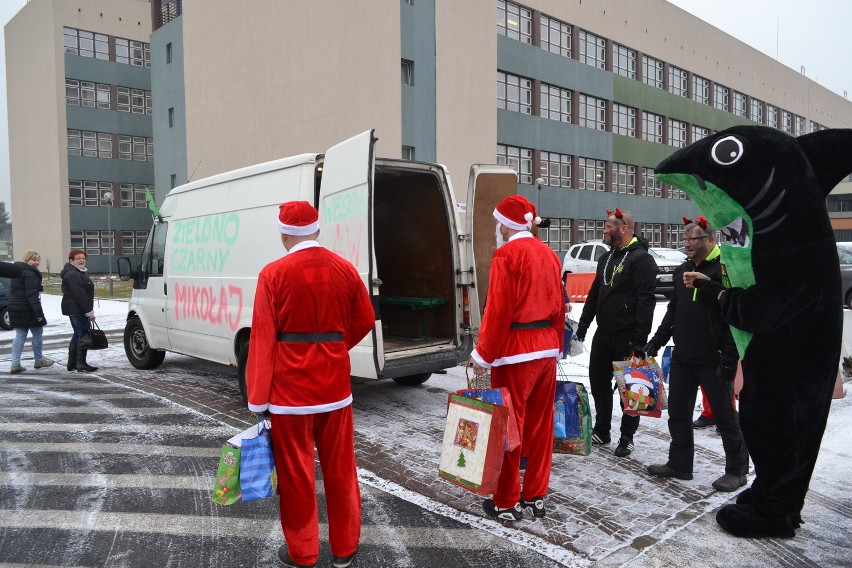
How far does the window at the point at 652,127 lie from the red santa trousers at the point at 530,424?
1518 inches

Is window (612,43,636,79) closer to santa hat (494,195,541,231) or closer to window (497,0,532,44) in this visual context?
window (497,0,532,44)

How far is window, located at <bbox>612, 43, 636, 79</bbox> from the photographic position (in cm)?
3684

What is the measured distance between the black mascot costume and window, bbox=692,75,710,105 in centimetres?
4421

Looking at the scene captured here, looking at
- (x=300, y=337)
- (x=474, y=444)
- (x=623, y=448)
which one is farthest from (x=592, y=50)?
(x=300, y=337)

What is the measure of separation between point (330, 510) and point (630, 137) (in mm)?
38397

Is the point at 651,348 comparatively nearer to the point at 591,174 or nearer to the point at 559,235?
the point at 559,235

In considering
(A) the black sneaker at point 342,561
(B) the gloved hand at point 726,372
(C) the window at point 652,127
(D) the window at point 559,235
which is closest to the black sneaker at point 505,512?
(A) the black sneaker at point 342,561

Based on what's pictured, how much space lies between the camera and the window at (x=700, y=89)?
43.4 m

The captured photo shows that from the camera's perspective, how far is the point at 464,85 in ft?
90.1

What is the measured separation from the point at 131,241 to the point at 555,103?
1102 inches

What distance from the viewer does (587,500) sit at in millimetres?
4293

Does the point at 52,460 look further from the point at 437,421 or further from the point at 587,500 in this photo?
the point at 587,500

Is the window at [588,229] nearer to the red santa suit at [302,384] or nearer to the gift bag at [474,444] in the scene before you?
the gift bag at [474,444]

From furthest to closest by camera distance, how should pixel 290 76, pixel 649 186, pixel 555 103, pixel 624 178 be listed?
pixel 649 186, pixel 624 178, pixel 555 103, pixel 290 76
